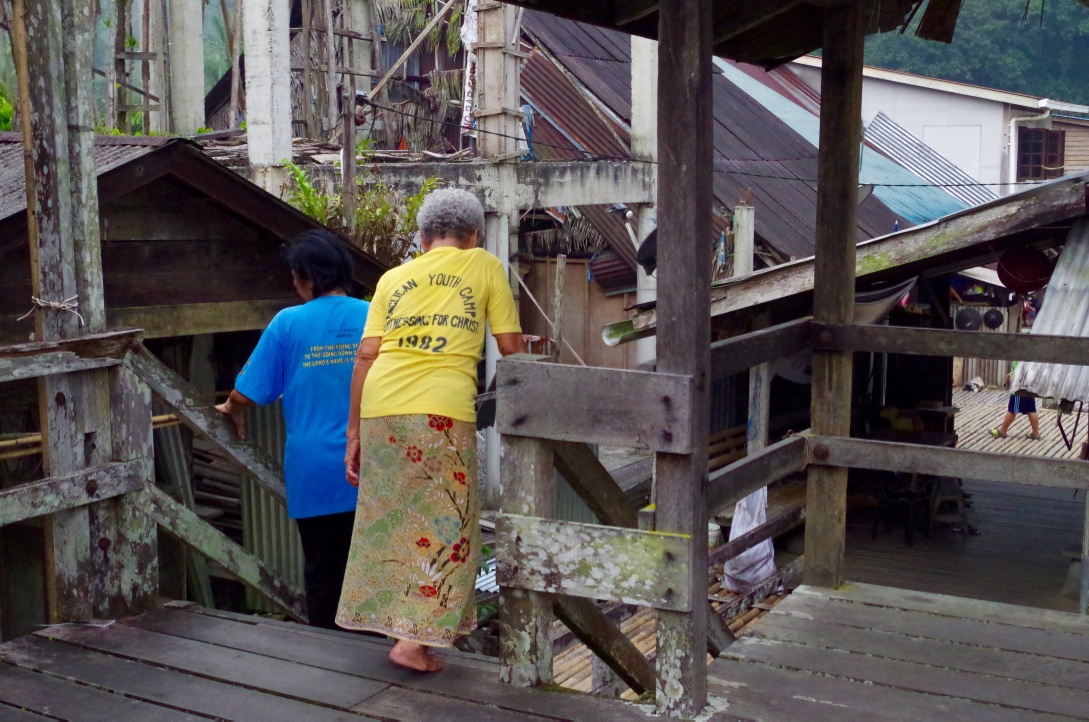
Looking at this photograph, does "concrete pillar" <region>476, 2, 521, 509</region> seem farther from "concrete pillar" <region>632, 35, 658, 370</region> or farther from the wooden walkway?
the wooden walkway

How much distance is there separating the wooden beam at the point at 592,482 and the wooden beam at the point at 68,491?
5.12 ft

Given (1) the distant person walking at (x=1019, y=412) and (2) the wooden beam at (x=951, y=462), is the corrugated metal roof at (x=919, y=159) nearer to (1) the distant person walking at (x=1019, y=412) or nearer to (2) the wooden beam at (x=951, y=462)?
(1) the distant person walking at (x=1019, y=412)

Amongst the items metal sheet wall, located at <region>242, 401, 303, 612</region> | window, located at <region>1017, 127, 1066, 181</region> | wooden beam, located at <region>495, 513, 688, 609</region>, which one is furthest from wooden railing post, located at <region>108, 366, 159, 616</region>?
window, located at <region>1017, 127, 1066, 181</region>

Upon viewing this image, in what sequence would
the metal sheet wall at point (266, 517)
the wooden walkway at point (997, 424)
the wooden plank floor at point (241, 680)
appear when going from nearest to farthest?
the wooden plank floor at point (241, 680) → the metal sheet wall at point (266, 517) → the wooden walkway at point (997, 424)

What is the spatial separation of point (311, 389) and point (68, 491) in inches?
34.0

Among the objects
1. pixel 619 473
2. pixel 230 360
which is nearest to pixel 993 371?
pixel 619 473

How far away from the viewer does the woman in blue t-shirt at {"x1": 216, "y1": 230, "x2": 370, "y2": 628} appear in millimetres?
3980

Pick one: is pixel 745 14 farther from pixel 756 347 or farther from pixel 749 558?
pixel 749 558

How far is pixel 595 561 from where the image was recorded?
3.09 m

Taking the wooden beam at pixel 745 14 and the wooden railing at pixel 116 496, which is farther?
the wooden beam at pixel 745 14

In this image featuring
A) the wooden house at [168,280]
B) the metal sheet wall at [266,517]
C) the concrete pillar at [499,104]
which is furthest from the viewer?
the concrete pillar at [499,104]

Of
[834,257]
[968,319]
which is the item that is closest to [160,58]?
[834,257]

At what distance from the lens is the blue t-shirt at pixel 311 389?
397 centimetres

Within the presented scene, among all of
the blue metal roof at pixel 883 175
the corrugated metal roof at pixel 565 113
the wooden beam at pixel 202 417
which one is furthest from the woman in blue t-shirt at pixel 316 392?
the blue metal roof at pixel 883 175
